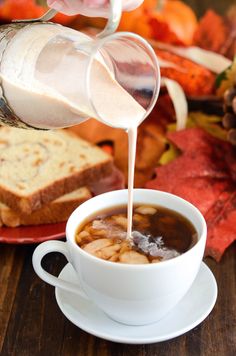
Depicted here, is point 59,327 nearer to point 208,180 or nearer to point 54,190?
point 54,190

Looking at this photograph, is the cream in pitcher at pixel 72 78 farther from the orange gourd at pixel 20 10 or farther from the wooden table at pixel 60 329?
the orange gourd at pixel 20 10

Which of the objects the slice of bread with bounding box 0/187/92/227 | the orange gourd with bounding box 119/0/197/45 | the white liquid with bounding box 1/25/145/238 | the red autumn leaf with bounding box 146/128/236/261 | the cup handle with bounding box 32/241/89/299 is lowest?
the red autumn leaf with bounding box 146/128/236/261

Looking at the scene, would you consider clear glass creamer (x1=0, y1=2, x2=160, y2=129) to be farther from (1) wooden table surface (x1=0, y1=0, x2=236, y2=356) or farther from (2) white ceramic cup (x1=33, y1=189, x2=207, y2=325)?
(1) wooden table surface (x1=0, y1=0, x2=236, y2=356)

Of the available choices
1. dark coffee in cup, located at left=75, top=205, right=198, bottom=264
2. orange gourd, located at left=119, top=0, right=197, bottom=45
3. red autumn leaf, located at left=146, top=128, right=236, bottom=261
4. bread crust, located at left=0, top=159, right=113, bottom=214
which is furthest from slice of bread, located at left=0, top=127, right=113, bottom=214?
orange gourd, located at left=119, top=0, right=197, bottom=45

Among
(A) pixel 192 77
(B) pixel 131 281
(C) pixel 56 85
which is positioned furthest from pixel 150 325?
(A) pixel 192 77

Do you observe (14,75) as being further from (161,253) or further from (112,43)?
(161,253)

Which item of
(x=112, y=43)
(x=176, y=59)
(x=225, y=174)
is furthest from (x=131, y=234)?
(x=176, y=59)
